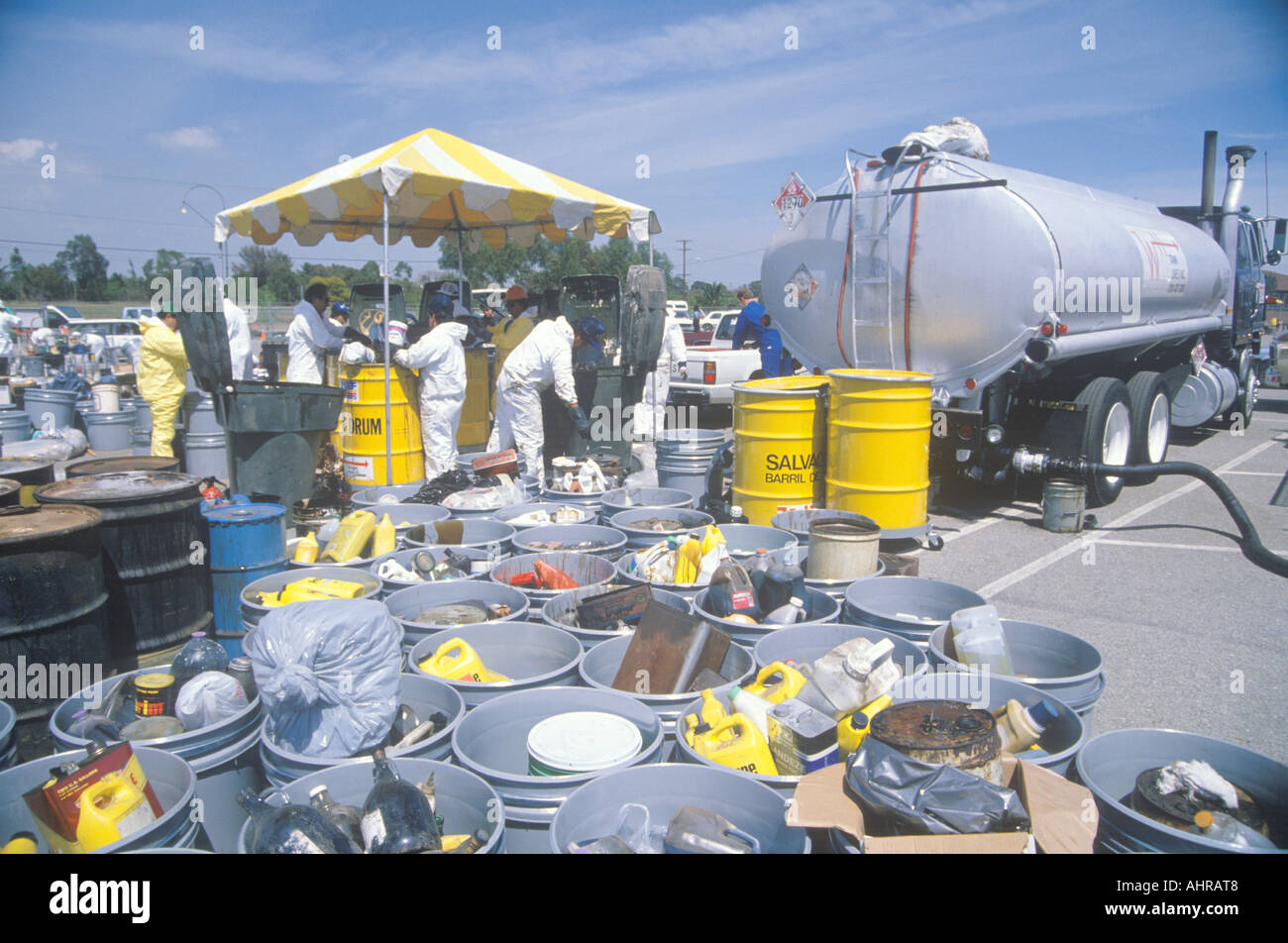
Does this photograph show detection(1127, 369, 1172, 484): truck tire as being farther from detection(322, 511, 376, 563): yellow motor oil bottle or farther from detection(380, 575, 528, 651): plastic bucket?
detection(322, 511, 376, 563): yellow motor oil bottle

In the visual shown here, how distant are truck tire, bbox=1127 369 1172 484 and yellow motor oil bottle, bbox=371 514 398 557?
26.9 ft

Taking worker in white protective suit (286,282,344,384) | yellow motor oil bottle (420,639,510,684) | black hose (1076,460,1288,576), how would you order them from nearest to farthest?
1. yellow motor oil bottle (420,639,510,684)
2. black hose (1076,460,1288,576)
3. worker in white protective suit (286,282,344,384)

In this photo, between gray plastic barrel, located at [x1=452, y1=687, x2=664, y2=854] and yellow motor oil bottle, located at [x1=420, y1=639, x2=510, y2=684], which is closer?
gray plastic barrel, located at [x1=452, y1=687, x2=664, y2=854]

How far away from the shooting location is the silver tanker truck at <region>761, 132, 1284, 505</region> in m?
6.52

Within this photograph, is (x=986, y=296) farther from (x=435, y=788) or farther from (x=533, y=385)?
(x=435, y=788)

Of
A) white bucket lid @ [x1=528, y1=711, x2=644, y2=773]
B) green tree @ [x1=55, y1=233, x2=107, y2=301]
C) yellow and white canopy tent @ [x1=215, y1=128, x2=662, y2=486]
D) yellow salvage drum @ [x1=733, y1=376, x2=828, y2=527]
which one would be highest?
green tree @ [x1=55, y1=233, x2=107, y2=301]

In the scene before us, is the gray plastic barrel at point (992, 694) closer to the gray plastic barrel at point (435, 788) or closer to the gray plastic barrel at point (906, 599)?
the gray plastic barrel at point (906, 599)

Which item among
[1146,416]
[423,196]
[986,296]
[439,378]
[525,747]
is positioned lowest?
[525,747]

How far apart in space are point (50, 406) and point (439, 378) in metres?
8.04

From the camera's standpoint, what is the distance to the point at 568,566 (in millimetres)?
4418

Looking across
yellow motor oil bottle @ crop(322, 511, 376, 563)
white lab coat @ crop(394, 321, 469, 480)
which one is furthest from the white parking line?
white lab coat @ crop(394, 321, 469, 480)

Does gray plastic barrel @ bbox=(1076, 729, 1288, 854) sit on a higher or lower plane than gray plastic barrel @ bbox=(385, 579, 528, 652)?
lower

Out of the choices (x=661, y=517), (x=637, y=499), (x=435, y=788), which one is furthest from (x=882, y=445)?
(x=435, y=788)
